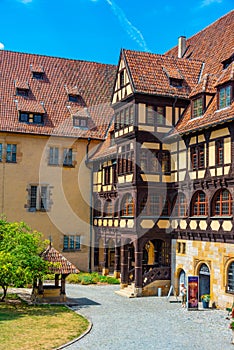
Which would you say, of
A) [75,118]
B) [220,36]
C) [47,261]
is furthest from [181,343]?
[75,118]

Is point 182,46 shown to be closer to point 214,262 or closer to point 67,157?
point 67,157

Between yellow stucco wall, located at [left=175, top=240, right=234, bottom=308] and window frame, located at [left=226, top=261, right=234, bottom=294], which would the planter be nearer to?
yellow stucco wall, located at [left=175, top=240, right=234, bottom=308]

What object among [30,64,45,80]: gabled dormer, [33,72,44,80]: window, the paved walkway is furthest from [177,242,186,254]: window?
[30,64,45,80]: gabled dormer

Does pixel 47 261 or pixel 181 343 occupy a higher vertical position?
pixel 47 261

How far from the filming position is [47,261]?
25016 millimetres

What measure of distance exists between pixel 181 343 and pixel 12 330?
6.32 m

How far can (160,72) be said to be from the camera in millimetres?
30578

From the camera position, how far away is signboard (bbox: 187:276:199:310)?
24125 millimetres

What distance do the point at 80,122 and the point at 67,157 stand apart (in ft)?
9.88

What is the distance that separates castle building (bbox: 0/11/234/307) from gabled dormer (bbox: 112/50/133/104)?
2.6 inches

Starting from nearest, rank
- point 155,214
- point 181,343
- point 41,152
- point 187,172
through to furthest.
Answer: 1. point 181,343
2. point 187,172
3. point 155,214
4. point 41,152

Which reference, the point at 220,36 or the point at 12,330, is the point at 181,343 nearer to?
the point at 12,330

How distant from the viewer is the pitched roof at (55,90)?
37906 millimetres

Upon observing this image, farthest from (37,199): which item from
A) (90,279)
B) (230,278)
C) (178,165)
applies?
(230,278)
